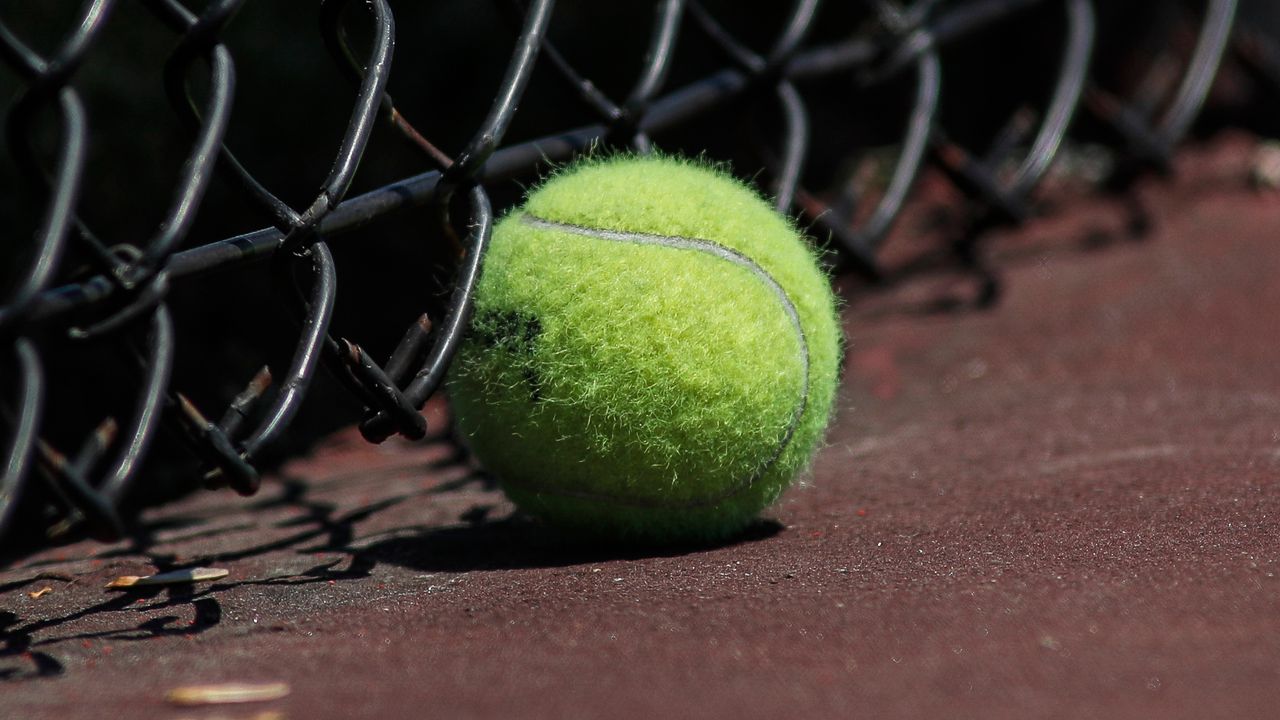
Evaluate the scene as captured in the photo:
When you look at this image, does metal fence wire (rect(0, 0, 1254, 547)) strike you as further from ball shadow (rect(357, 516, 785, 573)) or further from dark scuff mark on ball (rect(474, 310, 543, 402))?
ball shadow (rect(357, 516, 785, 573))

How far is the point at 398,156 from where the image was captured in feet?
Result: 14.1

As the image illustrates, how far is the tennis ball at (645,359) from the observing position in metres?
1.96

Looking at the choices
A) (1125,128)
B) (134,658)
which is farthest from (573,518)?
(1125,128)

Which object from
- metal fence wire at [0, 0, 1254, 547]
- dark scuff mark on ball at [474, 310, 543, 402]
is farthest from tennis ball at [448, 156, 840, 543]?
metal fence wire at [0, 0, 1254, 547]

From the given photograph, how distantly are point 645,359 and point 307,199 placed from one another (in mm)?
2506

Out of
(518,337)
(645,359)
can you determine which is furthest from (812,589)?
(518,337)

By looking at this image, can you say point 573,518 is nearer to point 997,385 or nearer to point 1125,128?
point 997,385

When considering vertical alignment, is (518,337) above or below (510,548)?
above

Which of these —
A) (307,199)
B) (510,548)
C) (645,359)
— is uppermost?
(307,199)

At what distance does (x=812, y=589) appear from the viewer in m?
1.80

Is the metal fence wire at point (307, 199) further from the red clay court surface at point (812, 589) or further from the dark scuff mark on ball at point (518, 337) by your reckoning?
the red clay court surface at point (812, 589)

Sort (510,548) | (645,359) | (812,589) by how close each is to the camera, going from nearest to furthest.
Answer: (812,589)
(645,359)
(510,548)

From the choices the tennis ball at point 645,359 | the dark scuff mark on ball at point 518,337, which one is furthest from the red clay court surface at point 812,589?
the dark scuff mark on ball at point 518,337

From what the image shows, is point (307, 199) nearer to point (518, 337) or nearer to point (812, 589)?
point (518, 337)
